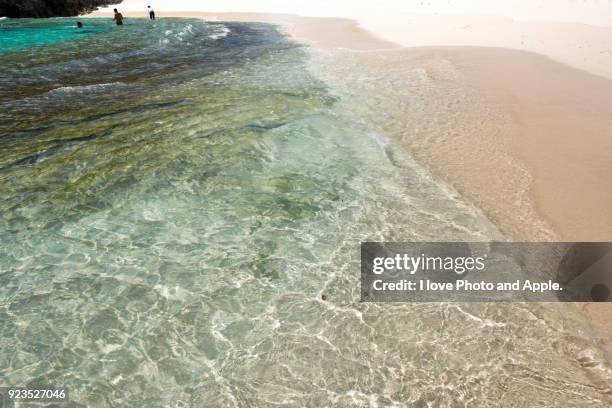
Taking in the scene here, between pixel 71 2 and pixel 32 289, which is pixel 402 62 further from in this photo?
pixel 71 2

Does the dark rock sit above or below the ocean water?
above

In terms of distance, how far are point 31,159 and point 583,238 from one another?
14.8 m

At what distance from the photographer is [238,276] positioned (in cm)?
756

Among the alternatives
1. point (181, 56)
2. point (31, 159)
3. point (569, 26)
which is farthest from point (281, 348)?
point (569, 26)

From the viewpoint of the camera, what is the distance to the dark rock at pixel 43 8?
2201 inches

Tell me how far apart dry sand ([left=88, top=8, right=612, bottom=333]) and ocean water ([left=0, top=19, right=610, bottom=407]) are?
3.59 ft

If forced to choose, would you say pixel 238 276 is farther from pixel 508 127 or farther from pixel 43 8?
pixel 43 8

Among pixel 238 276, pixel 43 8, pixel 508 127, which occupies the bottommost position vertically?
pixel 238 276

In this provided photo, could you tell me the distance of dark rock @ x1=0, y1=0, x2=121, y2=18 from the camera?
5591 centimetres

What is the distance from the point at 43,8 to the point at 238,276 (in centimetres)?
7058

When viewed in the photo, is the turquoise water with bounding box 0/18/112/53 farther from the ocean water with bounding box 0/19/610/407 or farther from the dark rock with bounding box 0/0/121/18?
the ocean water with bounding box 0/19/610/407

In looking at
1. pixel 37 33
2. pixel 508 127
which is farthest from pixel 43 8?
pixel 508 127

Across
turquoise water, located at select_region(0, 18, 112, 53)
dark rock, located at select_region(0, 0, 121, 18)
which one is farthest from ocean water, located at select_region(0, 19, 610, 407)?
dark rock, located at select_region(0, 0, 121, 18)

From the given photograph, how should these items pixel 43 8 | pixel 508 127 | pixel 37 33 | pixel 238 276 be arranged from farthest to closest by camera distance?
pixel 43 8, pixel 37 33, pixel 508 127, pixel 238 276
